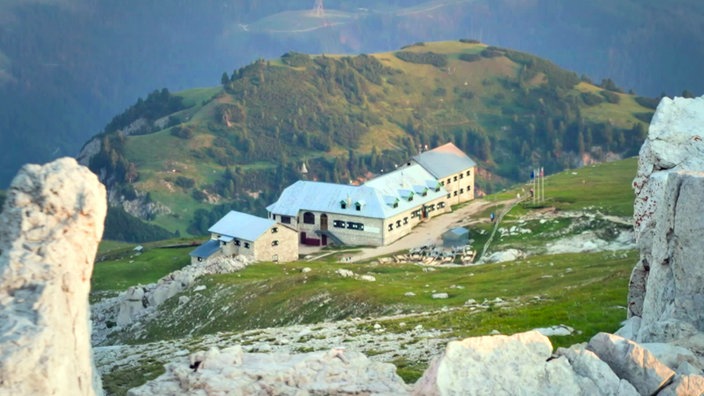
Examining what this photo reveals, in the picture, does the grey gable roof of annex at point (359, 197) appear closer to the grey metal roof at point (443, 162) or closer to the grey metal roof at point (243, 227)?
the grey metal roof at point (443, 162)

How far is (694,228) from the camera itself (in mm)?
39438

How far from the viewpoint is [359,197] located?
14112 cm

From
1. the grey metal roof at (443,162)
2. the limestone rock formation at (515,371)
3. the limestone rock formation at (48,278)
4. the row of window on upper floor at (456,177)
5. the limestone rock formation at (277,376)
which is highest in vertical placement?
the limestone rock formation at (48,278)

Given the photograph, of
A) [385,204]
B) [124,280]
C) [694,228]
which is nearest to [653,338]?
[694,228]

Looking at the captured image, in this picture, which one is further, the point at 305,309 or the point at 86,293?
the point at 305,309

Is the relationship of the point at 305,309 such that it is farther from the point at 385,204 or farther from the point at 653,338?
the point at 385,204

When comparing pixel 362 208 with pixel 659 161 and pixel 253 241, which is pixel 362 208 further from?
pixel 659 161

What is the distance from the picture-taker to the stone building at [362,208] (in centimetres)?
13762

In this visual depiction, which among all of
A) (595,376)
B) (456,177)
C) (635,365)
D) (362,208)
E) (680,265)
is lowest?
(362,208)

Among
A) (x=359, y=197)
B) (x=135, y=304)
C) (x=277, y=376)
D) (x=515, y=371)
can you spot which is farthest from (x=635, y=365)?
(x=359, y=197)

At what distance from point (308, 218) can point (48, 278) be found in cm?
11183

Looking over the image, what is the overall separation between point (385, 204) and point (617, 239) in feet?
120

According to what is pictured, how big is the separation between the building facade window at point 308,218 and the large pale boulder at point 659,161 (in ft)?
305

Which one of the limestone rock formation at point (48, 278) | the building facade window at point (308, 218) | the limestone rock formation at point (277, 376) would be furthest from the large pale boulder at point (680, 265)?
the building facade window at point (308, 218)
